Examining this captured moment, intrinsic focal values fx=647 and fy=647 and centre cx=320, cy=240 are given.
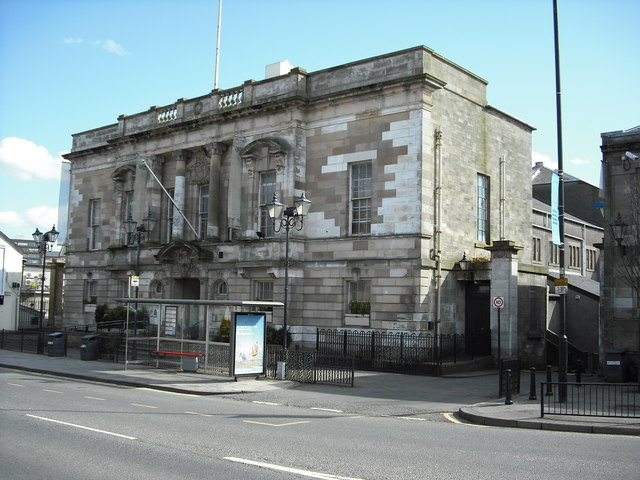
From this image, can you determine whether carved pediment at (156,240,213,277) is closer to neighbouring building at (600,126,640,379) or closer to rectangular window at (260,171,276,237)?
rectangular window at (260,171,276,237)

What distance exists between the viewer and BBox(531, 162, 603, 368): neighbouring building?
35.2 metres

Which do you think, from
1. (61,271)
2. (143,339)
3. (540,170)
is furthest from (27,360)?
(540,170)

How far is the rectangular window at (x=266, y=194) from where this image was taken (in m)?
30.6

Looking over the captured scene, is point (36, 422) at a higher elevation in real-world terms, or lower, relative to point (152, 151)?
lower

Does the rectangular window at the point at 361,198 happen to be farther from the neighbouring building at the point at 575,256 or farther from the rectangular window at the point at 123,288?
the rectangular window at the point at 123,288

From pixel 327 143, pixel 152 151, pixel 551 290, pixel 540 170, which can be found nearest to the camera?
pixel 327 143

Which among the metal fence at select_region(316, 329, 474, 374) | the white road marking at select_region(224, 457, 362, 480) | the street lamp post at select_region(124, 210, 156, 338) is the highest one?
the street lamp post at select_region(124, 210, 156, 338)

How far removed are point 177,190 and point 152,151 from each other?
338 cm

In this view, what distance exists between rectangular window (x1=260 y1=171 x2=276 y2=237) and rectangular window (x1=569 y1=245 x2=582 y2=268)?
27.3m

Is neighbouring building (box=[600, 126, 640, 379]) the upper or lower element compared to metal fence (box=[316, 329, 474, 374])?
upper

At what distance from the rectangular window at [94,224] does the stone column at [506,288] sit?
25.9m

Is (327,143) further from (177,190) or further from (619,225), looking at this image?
(619,225)

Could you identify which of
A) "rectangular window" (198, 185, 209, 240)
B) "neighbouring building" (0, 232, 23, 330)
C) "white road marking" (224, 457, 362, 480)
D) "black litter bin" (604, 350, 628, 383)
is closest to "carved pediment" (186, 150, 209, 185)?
"rectangular window" (198, 185, 209, 240)

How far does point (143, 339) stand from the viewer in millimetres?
24047
